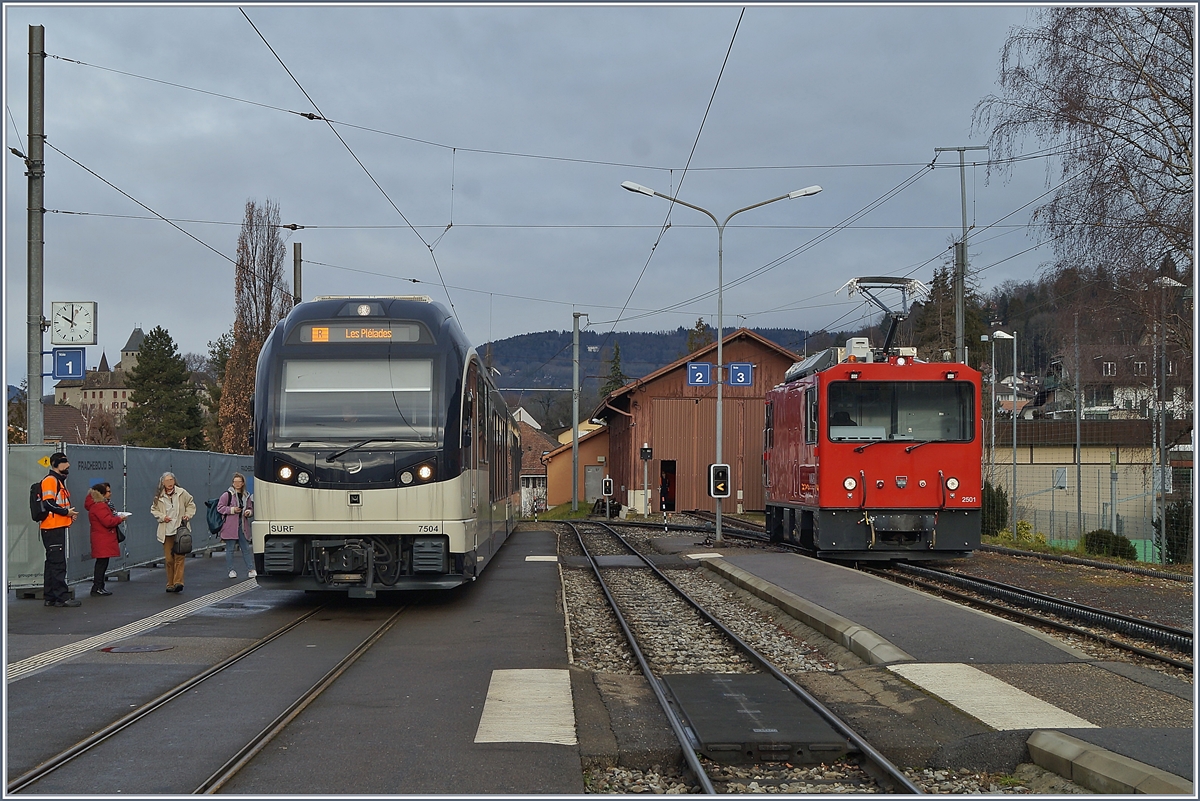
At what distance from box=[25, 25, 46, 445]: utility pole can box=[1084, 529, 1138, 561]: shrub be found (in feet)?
66.3

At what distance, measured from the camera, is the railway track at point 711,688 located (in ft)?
21.8

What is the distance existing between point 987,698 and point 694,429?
39.0 meters

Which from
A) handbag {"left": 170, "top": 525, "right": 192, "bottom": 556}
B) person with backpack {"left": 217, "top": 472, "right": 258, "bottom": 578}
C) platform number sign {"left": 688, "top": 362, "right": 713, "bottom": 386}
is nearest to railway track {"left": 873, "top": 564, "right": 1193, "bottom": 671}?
platform number sign {"left": 688, "top": 362, "right": 713, "bottom": 386}

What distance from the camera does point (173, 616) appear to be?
12406mm

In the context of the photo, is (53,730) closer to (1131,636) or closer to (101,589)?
(101,589)

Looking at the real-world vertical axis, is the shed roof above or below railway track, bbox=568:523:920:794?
above

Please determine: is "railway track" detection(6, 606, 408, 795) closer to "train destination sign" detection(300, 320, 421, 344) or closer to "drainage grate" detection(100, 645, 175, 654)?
"drainage grate" detection(100, 645, 175, 654)

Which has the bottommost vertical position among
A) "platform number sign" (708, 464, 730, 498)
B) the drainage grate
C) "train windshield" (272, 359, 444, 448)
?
the drainage grate

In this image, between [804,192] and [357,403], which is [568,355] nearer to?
[804,192]

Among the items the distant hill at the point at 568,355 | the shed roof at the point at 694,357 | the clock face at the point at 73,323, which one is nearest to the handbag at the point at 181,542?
the clock face at the point at 73,323

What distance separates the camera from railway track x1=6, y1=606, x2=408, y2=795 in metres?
5.81

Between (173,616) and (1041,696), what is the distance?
357 inches

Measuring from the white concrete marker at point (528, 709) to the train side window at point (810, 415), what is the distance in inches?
399

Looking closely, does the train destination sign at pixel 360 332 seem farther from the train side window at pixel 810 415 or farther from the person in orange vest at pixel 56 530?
the train side window at pixel 810 415
